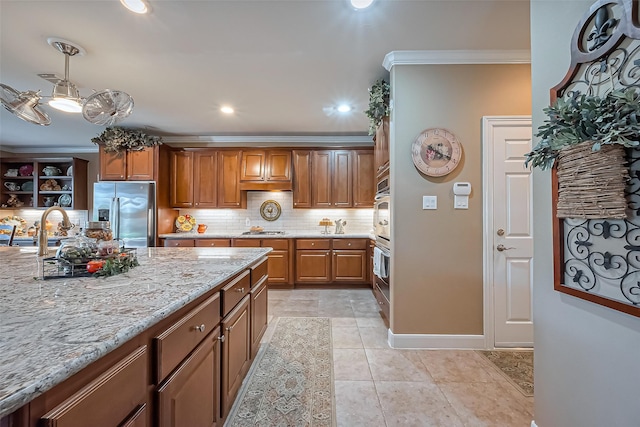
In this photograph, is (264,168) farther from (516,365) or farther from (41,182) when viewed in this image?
(41,182)

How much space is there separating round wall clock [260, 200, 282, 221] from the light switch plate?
2918mm

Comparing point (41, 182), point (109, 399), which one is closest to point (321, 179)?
point (109, 399)

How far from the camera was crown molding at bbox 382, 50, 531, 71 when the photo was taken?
2.21 meters

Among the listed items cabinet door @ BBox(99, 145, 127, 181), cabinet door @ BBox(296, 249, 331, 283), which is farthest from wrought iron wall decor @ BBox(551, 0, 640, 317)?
cabinet door @ BBox(99, 145, 127, 181)

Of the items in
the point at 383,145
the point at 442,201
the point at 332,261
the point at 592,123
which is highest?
the point at 383,145

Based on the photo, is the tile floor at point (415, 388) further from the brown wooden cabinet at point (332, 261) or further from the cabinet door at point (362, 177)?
the cabinet door at point (362, 177)

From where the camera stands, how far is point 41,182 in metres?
4.75

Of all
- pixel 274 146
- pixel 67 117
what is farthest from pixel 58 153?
pixel 274 146

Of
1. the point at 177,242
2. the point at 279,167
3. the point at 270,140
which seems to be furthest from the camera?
the point at 270,140

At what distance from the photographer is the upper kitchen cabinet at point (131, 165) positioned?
3.99 metres

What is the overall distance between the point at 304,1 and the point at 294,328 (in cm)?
272

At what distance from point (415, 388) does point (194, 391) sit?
1412 millimetres

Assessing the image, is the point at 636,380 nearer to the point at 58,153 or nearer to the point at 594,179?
the point at 594,179

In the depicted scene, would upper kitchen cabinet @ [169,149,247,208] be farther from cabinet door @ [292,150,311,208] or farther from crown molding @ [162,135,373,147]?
cabinet door @ [292,150,311,208]
